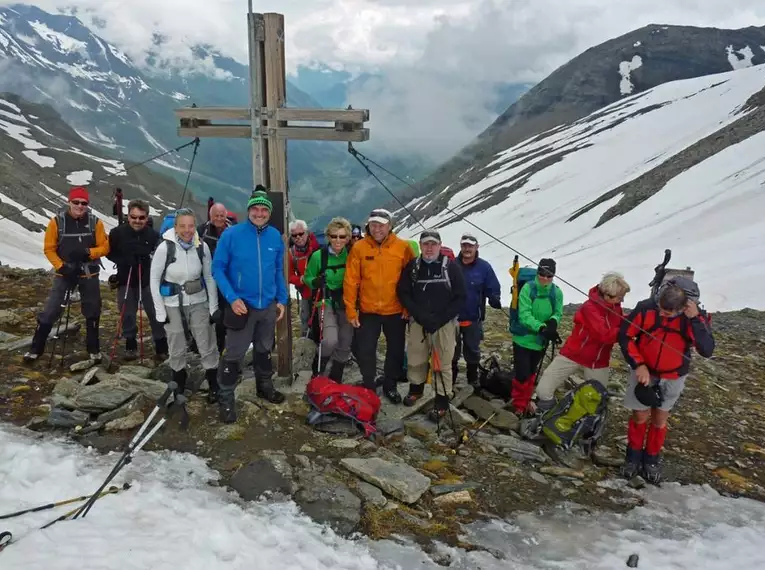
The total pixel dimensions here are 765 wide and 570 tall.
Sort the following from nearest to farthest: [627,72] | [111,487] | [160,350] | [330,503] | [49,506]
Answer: [49,506] → [111,487] → [330,503] → [160,350] → [627,72]

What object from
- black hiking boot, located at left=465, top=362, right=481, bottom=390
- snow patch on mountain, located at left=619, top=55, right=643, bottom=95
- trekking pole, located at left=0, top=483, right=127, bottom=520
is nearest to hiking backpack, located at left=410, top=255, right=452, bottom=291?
black hiking boot, located at left=465, top=362, right=481, bottom=390

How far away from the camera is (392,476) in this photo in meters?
5.79

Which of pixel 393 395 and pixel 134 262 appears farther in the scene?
pixel 134 262

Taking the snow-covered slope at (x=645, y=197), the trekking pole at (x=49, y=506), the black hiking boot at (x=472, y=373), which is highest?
the snow-covered slope at (x=645, y=197)

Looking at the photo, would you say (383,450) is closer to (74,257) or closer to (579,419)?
(579,419)

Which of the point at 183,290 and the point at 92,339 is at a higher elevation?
the point at 183,290

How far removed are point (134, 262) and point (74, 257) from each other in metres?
0.82

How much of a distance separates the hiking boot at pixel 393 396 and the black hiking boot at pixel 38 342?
17.5 feet

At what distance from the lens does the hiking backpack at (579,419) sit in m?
6.91

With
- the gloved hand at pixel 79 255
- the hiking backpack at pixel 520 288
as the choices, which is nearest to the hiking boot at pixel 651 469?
the hiking backpack at pixel 520 288

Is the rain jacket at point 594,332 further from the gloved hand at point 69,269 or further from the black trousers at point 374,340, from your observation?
the gloved hand at point 69,269

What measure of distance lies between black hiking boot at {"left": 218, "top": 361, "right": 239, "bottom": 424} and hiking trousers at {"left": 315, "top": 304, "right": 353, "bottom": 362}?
1.40m

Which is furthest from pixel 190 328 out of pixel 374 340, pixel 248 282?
pixel 374 340

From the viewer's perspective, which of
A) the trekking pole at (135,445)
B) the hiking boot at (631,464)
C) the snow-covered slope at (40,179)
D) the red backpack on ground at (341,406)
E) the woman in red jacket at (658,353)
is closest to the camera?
the trekking pole at (135,445)
